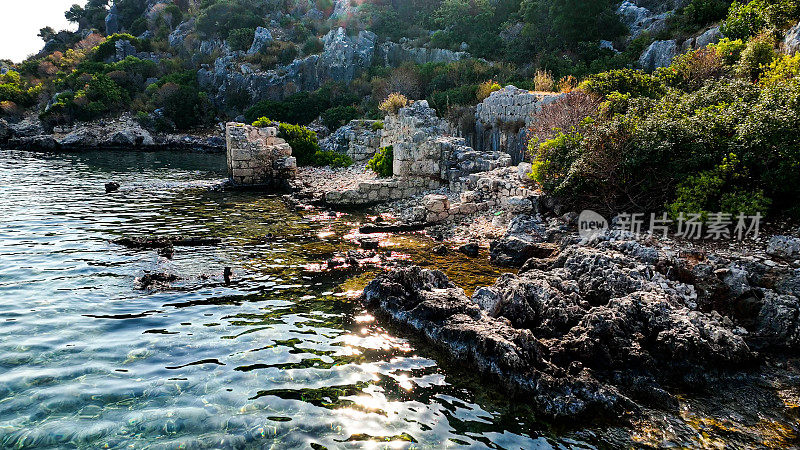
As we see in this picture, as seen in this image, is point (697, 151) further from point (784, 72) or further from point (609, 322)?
point (609, 322)

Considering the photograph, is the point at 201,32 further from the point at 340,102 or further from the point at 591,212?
the point at 591,212

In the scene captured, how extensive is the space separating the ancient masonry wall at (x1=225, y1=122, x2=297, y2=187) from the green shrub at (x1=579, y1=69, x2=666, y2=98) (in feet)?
50.8

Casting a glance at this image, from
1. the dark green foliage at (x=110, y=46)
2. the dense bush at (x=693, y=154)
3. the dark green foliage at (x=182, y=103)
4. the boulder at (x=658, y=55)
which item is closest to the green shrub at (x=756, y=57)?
the dense bush at (x=693, y=154)

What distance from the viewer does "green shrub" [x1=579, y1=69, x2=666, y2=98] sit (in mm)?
18375

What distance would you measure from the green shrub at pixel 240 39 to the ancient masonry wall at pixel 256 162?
1596 inches

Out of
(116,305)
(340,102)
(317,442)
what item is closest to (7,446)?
(317,442)

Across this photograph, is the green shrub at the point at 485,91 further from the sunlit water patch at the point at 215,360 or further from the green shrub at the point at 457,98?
the sunlit water patch at the point at 215,360

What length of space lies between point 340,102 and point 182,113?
1803 cm

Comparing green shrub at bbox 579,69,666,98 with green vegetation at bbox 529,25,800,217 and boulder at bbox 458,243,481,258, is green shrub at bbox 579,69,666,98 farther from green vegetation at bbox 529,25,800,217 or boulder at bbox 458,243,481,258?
boulder at bbox 458,243,481,258

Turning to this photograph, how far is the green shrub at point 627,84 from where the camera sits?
60.3 feet

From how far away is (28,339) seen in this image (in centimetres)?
810

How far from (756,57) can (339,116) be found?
3472 centimetres

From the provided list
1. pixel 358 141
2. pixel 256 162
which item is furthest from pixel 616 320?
pixel 358 141

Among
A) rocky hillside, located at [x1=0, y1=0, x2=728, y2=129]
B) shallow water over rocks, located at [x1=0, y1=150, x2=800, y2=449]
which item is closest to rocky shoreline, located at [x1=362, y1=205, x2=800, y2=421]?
shallow water over rocks, located at [x1=0, y1=150, x2=800, y2=449]
